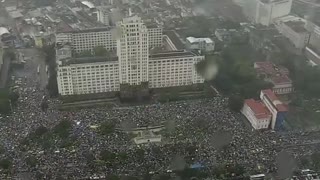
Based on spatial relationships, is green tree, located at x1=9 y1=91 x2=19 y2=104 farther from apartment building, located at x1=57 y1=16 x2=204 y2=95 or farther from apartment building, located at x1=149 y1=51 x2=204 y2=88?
apartment building, located at x1=149 y1=51 x2=204 y2=88

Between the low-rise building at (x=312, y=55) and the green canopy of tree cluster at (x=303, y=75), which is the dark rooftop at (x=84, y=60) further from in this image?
the low-rise building at (x=312, y=55)

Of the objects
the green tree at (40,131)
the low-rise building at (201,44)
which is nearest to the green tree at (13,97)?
the green tree at (40,131)

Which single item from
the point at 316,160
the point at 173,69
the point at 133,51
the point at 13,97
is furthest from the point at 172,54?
the point at 316,160

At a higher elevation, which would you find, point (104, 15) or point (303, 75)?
point (104, 15)

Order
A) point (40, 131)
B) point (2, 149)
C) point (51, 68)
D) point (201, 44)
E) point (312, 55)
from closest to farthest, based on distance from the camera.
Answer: point (2, 149)
point (40, 131)
point (51, 68)
point (312, 55)
point (201, 44)

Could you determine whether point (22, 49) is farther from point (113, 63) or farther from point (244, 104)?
point (244, 104)

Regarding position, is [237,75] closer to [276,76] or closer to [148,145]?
[276,76]

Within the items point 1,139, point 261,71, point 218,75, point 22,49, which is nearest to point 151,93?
point 218,75
